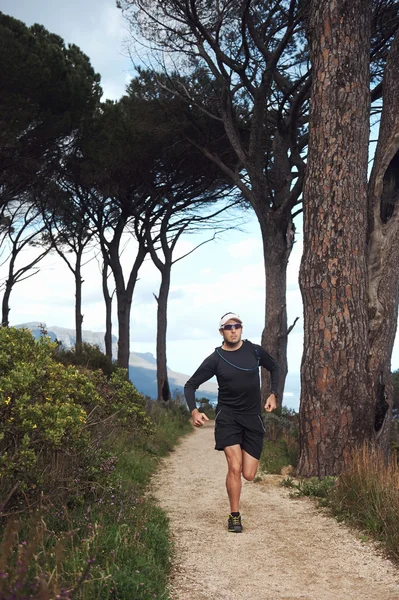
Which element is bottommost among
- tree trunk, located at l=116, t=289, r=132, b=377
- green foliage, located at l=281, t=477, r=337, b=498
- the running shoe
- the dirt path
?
the dirt path

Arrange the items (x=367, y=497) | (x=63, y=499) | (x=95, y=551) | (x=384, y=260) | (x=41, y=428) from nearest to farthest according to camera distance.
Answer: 1. (x=95, y=551)
2. (x=41, y=428)
3. (x=63, y=499)
4. (x=367, y=497)
5. (x=384, y=260)

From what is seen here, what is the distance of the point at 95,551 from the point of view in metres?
4.73

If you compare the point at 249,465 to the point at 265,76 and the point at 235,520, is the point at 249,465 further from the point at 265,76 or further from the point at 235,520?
the point at 265,76

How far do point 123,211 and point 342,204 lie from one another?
16012 mm

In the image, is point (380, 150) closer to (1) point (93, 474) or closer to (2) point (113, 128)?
(1) point (93, 474)

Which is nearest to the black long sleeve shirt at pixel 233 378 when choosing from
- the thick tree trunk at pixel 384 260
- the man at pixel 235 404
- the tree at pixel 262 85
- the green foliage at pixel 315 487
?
the man at pixel 235 404

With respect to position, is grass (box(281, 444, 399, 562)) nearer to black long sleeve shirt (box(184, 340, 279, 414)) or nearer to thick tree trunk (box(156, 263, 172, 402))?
black long sleeve shirt (box(184, 340, 279, 414))

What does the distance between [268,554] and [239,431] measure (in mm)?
1256

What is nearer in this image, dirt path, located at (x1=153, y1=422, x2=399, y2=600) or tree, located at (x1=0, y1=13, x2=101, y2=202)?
dirt path, located at (x1=153, y1=422, x2=399, y2=600)

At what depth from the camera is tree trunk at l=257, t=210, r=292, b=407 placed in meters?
15.3

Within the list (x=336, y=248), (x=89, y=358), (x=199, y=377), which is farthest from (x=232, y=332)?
(x=89, y=358)

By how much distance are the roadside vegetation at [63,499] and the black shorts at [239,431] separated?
3.61ft

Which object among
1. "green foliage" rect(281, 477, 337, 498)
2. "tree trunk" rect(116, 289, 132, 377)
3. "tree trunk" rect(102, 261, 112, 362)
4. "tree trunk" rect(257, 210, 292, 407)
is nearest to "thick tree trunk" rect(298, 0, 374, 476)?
"green foliage" rect(281, 477, 337, 498)

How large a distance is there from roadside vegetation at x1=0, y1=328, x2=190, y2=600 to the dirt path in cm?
32
